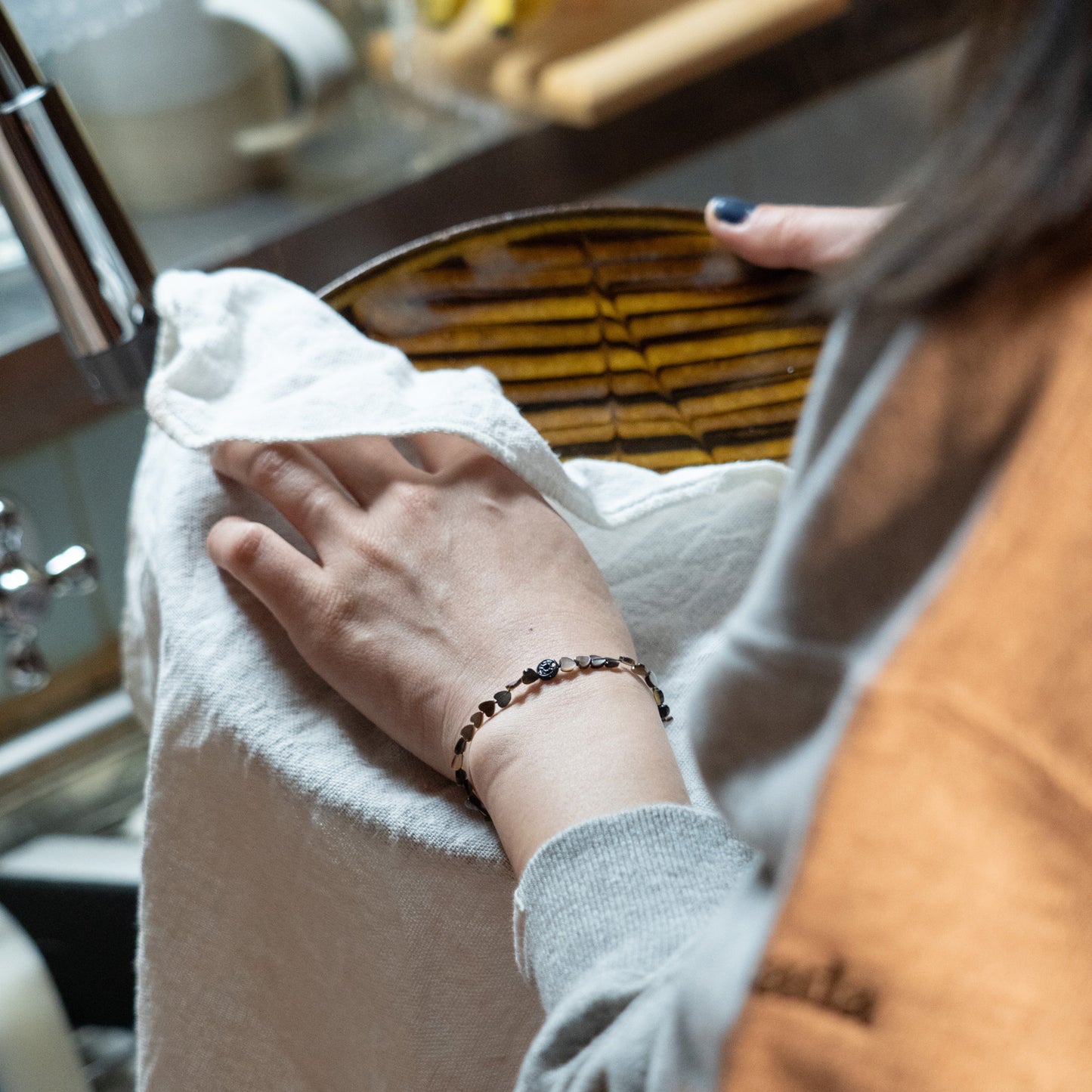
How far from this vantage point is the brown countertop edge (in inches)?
23.5

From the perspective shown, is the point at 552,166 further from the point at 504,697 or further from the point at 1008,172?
the point at 1008,172

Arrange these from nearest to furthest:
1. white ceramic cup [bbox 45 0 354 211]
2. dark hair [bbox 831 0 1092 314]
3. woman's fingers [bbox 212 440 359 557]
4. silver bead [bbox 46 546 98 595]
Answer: dark hair [bbox 831 0 1092 314] → woman's fingers [bbox 212 440 359 557] → silver bead [bbox 46 546 98 595] → white ceramic cup [bbox 45 0 354 211]

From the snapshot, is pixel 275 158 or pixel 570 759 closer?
pixel 570 759

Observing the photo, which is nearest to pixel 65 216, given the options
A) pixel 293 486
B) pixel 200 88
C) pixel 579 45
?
pixel 293 486

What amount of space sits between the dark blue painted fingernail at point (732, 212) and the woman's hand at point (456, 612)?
133mm

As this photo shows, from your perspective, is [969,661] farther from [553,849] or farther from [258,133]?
[258,133]

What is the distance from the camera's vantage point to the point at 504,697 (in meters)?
0.31

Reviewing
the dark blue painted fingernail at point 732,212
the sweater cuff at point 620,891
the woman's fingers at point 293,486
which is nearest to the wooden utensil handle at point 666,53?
the dark blue painted fingernail at point 732,212

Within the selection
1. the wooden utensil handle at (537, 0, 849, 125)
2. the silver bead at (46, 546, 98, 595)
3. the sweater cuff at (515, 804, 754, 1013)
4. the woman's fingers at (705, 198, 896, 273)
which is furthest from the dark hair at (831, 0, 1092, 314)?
the wooden utensil handle at (537, 0, 849, 125)

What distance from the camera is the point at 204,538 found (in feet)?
1.21

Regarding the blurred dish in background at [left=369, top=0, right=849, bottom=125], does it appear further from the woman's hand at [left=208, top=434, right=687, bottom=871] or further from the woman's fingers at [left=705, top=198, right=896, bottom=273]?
the woman's hand at [left=208, top=434, right=687, bottom=871]

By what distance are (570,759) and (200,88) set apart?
1.75ft

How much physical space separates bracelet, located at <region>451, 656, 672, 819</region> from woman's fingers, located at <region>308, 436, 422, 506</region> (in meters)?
0.08

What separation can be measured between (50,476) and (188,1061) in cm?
34
